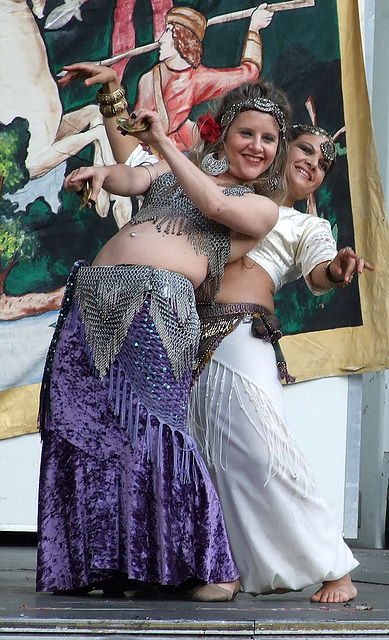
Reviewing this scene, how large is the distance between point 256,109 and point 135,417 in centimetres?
100

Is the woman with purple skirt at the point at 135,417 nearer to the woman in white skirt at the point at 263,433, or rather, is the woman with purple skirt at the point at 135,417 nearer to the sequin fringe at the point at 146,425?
the sequin fringe at the point at 146,425

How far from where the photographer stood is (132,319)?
2617 mm

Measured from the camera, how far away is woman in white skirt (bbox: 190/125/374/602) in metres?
2.76

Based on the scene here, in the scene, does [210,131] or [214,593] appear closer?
[214,593]

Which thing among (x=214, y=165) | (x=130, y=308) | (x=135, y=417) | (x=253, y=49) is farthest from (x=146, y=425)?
(x=253, y=49)

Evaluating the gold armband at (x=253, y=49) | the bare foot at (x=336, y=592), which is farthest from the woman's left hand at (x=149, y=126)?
the gold armband at (x=253, y=49)

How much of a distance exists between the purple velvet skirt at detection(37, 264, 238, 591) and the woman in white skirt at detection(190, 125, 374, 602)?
155 millimetres

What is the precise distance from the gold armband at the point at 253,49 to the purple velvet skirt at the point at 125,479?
8.71 feet

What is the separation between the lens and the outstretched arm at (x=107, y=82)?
2.83 meters

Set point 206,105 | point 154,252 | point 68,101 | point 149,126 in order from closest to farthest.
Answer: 1. point 149,126
2. point 154,252
3. point 68,101
4. point 206,105

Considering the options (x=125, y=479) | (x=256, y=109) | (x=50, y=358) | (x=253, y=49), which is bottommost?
(x=125, y=479)

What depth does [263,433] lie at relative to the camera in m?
2.82

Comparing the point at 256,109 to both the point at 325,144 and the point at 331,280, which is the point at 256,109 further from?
the point at 331,280

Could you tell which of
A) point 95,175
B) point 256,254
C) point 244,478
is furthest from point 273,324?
point 95,175
